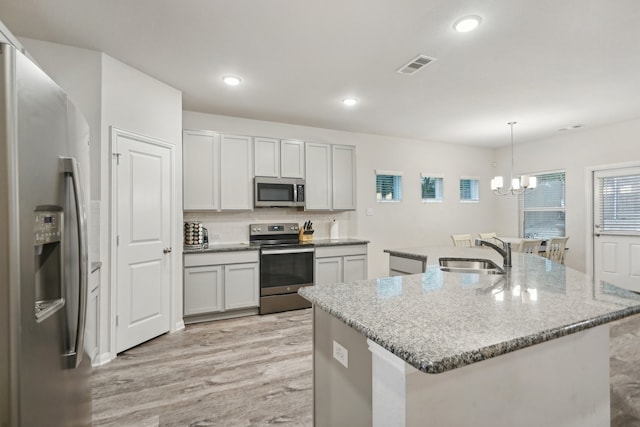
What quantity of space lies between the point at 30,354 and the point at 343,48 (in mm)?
2691

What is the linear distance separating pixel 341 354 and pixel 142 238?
2.52 meters

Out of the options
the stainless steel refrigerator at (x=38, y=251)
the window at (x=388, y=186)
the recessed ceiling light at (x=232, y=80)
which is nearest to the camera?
the stainless steel refrigerator at (x=38, y=251)

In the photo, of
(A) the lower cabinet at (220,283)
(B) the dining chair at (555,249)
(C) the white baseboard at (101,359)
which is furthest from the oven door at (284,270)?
(B) the dining chair at (555,249)

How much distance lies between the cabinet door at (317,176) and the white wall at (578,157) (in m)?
4.05

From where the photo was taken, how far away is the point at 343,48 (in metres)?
2.65

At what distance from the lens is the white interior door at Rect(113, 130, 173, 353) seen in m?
2.86

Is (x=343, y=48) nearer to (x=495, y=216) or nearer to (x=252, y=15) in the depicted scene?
(x=252, y=15)

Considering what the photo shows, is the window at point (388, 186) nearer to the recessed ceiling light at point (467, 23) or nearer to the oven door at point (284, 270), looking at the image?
the oven door at point (284, 270)

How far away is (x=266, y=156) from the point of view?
14.3 feet

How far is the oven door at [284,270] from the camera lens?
4039 millimetres

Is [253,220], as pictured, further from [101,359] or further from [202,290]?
[101,359]

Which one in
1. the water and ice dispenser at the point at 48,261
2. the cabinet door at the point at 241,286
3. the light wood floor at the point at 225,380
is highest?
the water and ice dispenser at the point at 48,261

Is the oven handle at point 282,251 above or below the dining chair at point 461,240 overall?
below

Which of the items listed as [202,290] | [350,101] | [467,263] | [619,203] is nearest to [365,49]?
[350,101]
